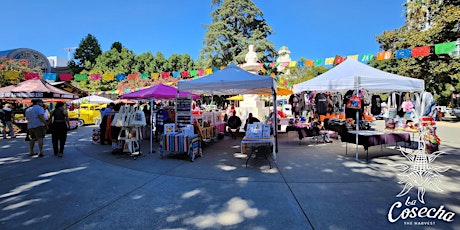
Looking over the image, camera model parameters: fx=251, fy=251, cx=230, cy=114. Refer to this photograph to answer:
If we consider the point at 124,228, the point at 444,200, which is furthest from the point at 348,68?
the point at 124,228

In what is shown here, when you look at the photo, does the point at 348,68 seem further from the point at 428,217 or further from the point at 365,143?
the point at 428,217

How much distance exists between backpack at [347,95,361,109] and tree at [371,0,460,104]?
13797 mm

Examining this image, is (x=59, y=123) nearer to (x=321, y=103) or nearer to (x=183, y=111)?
(x=183, y=111)

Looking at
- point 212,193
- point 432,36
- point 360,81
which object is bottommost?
point 212,193

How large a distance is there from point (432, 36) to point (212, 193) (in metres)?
20.1

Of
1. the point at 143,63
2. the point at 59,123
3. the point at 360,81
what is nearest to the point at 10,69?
the point at 59,123

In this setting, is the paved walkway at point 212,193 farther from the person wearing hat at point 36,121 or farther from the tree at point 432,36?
the tree at point 432,36

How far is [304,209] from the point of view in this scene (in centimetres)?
351

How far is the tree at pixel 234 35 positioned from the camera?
3081cm

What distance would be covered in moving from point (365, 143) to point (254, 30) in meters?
28.7

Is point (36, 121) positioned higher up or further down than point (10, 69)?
further down

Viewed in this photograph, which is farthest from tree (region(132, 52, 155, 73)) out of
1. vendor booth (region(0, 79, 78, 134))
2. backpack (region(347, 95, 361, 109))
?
backpack (region(347, 95, 361, 109))

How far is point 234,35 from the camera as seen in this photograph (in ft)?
103

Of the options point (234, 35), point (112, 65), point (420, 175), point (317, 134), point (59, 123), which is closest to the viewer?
point (420, 175)
